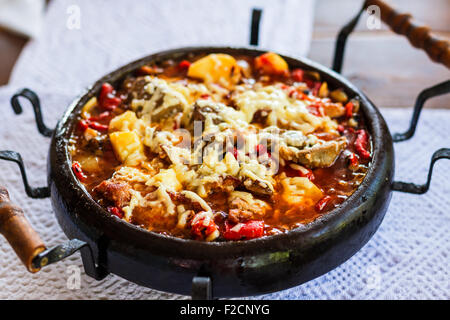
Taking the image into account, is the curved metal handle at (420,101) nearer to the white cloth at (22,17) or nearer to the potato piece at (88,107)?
the potato piece at (88,107)

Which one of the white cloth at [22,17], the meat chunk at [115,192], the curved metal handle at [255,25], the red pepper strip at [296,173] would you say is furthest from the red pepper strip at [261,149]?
the white cloth at [22,17]

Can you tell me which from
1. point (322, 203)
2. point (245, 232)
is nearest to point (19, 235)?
point (245, 232)

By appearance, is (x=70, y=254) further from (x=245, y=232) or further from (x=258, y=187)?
(x=258, y=187)

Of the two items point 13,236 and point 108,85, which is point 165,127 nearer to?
point 108,85

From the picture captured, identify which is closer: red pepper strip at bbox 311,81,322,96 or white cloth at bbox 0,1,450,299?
white cloth at bbox 0,1,450,299

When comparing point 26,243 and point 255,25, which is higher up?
point 255,25

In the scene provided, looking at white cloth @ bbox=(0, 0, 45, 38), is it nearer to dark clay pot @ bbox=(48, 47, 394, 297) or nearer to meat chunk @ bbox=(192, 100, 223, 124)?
meat chunk @ bbox=(192, 100, 223, 124)

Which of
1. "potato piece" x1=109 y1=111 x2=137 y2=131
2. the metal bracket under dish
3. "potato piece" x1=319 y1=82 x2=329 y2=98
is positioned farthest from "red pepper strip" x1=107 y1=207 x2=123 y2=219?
"potato piece" x1=319 y1=82 x2=329 y2=98
